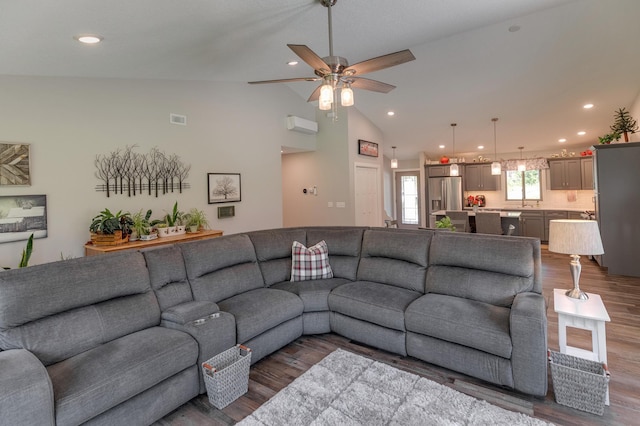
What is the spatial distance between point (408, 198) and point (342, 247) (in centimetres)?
676

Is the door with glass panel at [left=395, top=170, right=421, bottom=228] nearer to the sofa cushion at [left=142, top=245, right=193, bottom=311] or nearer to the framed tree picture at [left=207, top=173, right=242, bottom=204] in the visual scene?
the framed tree picture at [left=207, top=173, right=242, bottom=204]

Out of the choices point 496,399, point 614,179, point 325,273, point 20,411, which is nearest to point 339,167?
point 325,273

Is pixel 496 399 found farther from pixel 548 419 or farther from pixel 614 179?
pixel 614 179

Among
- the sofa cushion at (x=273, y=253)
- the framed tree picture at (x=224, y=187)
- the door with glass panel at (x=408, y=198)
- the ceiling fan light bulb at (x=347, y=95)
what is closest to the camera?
the ceiling fan light bulb at (x=347, y=95)

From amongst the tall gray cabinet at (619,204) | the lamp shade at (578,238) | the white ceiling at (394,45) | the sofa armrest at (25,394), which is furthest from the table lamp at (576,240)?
the tall gray cabinet at (619,204)

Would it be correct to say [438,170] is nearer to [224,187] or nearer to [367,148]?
[367,148]

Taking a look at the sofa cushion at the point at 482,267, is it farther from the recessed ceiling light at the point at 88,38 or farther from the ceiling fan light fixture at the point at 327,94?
the recessed ceiling light at the point at 88,38

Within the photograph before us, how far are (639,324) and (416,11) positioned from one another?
3.71 meters

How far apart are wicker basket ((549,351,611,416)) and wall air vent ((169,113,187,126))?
4.86 meters

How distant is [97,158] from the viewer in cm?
386

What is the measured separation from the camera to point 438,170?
8836 mm

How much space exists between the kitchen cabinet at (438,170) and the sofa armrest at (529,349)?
7.03 meters

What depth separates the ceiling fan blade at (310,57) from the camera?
2.25m

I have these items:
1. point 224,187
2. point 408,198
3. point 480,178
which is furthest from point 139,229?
point 480,178
